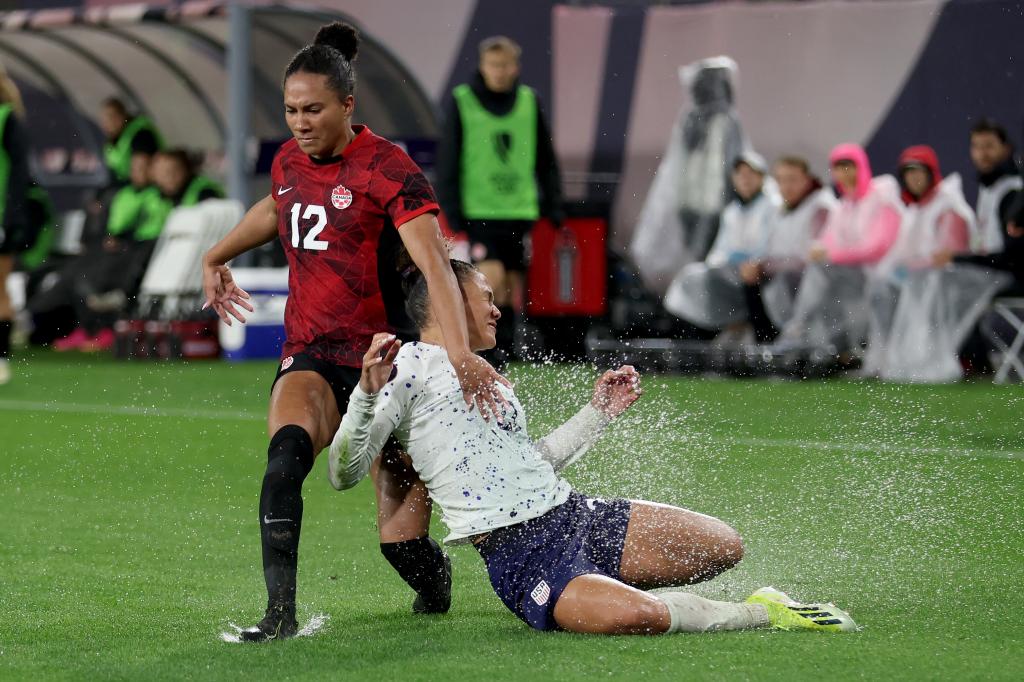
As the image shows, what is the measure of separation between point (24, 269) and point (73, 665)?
48.2 feet

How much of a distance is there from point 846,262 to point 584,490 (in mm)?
6411

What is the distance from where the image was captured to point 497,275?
11.5m

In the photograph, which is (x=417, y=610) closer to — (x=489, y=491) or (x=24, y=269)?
(x=489, y=491)

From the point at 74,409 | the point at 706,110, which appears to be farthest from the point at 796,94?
the point at 74,409

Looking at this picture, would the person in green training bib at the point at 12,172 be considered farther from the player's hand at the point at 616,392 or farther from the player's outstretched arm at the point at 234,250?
the player's hand at the point at 616,392

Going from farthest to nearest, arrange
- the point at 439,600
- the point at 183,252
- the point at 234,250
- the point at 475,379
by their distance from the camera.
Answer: the point at 183,252 < the point at 234,250 < the point at 439,600 < the point at 475,379

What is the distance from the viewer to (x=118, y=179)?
16.8 metres

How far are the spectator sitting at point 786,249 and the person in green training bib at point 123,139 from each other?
623 centimetres

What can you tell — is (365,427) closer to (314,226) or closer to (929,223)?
(314,226)

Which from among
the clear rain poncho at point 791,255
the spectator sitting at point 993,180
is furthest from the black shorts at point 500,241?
the spectator sitting at point 993,180

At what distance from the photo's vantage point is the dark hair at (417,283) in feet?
16.6

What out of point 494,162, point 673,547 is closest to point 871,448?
point 494,162

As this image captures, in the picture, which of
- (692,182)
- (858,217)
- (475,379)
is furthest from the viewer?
(692,182)

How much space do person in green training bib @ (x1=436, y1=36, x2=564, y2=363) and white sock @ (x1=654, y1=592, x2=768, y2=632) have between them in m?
6.69
